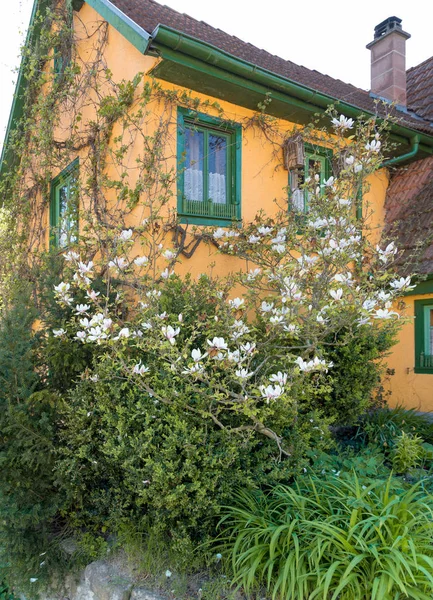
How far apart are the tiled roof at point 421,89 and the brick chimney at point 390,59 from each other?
315 mm

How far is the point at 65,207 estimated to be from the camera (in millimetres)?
6910

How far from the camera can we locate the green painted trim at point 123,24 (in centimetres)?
461

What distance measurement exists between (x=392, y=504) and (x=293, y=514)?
640 millimetres

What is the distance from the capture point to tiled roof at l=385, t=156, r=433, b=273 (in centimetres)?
631

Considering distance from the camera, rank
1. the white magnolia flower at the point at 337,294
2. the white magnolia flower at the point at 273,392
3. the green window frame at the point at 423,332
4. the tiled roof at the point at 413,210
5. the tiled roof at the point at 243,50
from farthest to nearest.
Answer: the green window frame at the point at 423,332
the tiled roof at the point at 413,210
the tiled roof at the point at 243,50
the white magnolia flower at the point at 337,294
the white magnolia flower at the point at 273,392

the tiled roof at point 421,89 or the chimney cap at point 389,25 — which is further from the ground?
the chimney cap at point 389,25

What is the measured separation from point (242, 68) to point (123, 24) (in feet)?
4.74

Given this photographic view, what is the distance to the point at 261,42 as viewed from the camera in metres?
8.34

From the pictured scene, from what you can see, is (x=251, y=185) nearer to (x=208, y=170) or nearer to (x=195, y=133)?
(x=208, y=170)

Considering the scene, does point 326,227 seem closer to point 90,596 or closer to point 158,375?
point 158,375

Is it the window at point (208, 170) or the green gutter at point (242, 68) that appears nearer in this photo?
the green gutter at point (242, 68)

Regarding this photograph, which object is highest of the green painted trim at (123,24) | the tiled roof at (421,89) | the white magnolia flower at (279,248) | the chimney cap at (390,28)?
the chimney cap at (390,28)

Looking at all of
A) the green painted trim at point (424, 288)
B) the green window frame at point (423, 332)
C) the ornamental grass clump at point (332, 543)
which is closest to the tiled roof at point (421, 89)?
the green painted trim at point (424, 288)

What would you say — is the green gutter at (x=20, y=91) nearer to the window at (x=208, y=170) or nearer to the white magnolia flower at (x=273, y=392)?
the window at (x=208, y=170)
